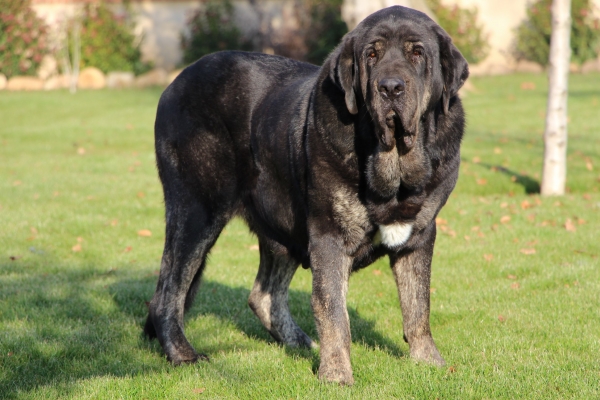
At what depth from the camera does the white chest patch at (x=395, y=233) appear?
4.33 metres

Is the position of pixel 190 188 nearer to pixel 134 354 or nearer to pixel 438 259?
pixel 134 354

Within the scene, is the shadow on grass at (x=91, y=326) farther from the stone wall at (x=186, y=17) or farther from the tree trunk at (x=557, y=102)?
the stone wall at (x=186, y=17)

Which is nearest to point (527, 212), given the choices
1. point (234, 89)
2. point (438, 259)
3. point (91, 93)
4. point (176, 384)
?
point (438, 259)

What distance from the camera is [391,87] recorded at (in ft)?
12.9

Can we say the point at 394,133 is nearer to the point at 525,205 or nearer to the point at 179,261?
the point at 179,261

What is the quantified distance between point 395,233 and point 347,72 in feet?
3.19

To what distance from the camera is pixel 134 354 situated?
5.33 m

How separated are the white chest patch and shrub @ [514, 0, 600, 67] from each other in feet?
80.7

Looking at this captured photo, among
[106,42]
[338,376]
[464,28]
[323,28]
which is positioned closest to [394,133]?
[338,376]

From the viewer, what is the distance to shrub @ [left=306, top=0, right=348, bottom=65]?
27.6 meters

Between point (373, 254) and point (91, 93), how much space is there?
2276cm

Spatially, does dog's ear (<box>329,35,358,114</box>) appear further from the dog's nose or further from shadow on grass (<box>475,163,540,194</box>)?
shadow on grass (<box>475,163,540,194</box>)

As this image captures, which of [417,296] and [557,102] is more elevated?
[417,296]

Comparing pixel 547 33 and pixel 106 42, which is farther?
pixel 106 42
